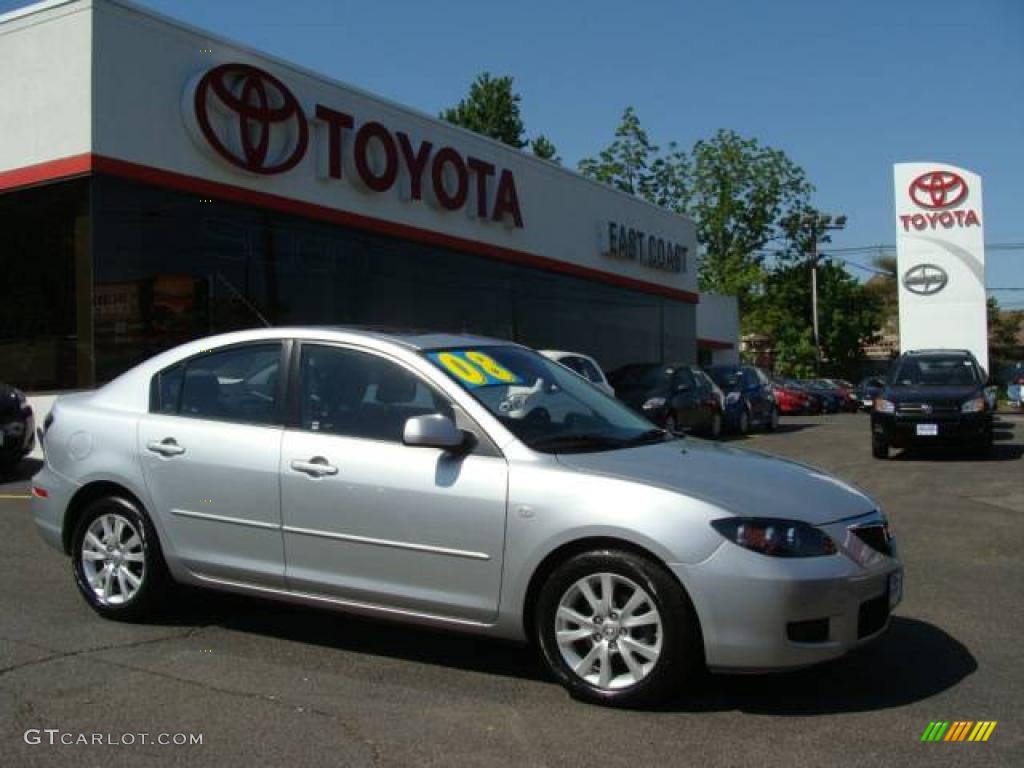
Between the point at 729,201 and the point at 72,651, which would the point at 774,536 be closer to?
the point at 72,651

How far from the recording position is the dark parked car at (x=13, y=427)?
1080 cm

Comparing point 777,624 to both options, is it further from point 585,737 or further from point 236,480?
point 236,480

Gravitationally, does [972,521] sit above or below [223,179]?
below

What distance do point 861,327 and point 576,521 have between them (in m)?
66.6

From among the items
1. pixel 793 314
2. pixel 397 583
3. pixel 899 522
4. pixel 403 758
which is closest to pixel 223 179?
pixel 899 522

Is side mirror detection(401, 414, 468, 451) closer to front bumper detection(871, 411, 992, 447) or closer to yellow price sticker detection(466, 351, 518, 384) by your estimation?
yellow price sticker detection(466, 351, 518, 384)

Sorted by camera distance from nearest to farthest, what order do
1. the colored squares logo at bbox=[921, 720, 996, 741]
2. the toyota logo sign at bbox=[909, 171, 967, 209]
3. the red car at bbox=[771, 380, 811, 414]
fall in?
the colored squares logo at bbox=[921, 720, 996, 741], the toyota logo sign at bbox=[909, 171, 967, 209], the red car at bbox=[771, 380, 811, 414]

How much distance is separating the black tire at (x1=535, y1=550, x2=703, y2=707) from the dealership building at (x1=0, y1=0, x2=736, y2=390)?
9.90 metres

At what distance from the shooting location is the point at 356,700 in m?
4.27

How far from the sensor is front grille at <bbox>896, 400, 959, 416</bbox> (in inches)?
559

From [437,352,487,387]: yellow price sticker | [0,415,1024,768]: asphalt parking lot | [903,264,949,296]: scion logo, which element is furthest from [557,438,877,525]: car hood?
[903,264,949,296]: scion logo

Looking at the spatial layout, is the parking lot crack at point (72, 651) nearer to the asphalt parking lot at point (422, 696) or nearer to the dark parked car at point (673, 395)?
the asphalt parking lot at point (422, 696)

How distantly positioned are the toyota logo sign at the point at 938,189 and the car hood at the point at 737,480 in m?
30.2

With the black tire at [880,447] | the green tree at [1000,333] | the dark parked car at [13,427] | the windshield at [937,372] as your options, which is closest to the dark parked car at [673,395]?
the black tire at [880,447]
